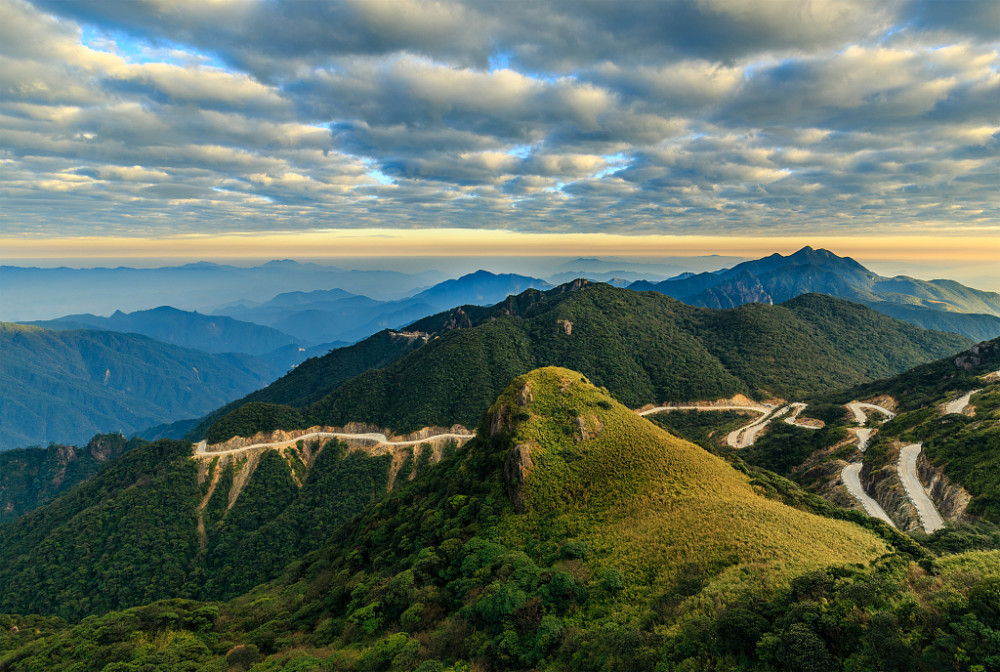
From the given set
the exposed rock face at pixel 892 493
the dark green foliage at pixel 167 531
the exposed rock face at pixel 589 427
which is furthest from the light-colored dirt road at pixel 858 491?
the dark green foliage at pixel 167 531

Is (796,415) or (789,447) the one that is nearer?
(789,447)

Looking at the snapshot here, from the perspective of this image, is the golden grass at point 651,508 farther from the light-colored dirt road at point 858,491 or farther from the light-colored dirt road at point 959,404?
the light-colored dirt road at point 959,404

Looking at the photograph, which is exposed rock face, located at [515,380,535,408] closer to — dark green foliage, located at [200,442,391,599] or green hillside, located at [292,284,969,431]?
dark green foliage, located at [200,442,391,599]

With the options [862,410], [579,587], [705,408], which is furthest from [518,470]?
[705,408]

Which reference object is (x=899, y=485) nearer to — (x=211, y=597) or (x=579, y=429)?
(x=579, y=429)

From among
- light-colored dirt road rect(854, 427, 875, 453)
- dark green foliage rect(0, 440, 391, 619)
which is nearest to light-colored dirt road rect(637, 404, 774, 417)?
light-colored dirt road rect(854, 427, 875, 453)

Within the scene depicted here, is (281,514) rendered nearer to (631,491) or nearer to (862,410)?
(631,491)
